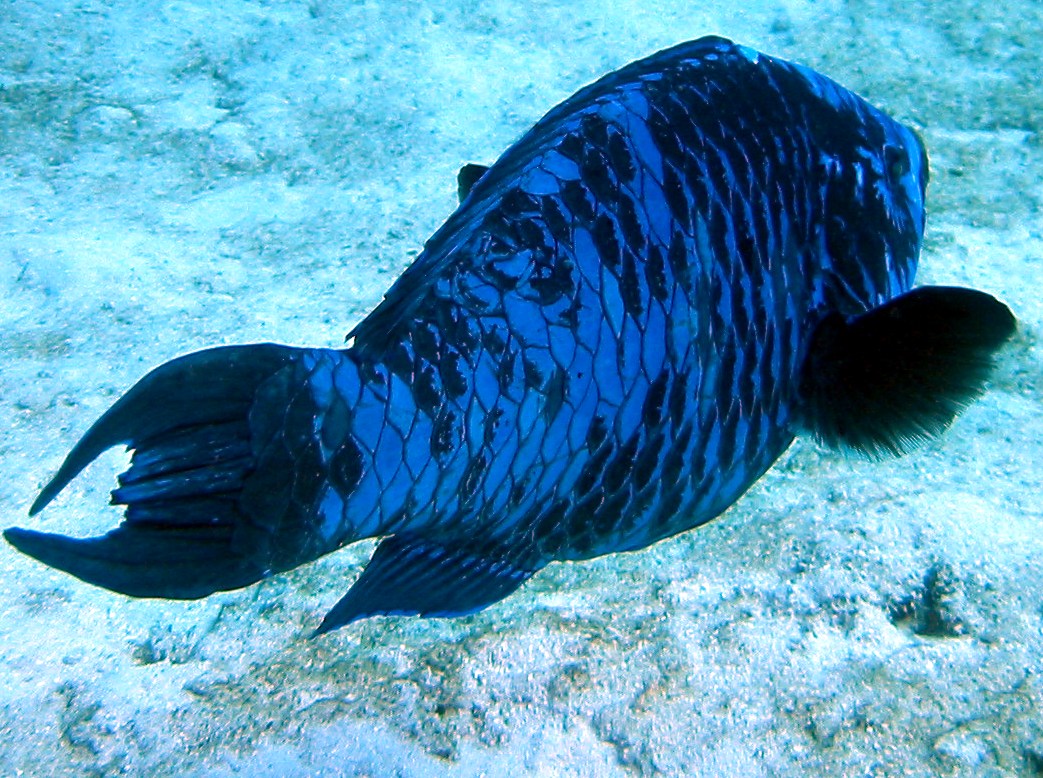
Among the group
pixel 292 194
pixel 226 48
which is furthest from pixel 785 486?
pixel 226 48

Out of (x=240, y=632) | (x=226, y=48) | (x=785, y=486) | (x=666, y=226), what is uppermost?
(x=666, y=226)

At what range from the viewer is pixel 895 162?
86.7 inches

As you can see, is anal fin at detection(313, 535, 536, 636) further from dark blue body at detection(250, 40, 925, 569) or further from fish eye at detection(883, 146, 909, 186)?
fish eye at detection(883, 146, 909, 186)

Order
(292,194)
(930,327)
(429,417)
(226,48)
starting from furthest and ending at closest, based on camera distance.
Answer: (226,48), (292,194), (930,327), (429,417)

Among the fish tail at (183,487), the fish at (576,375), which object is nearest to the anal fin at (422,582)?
the fish at (576,375)

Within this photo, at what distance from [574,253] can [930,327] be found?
2.83 ft

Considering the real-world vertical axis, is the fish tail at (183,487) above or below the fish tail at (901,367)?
above

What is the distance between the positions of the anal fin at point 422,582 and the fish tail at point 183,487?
0.36 meters

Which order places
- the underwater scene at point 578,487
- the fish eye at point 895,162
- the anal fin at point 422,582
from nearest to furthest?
the underwater scene at point 578,487 → the anal fin at point 422,582 → the fish eye at point 895,162

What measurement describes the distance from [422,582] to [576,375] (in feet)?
1.88

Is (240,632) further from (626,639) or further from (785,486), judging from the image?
(785,486)

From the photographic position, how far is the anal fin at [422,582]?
64.0 inches

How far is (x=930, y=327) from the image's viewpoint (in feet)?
5.74

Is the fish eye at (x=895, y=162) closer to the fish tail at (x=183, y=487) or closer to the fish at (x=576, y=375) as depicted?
the fish at (x=576, y=375)
